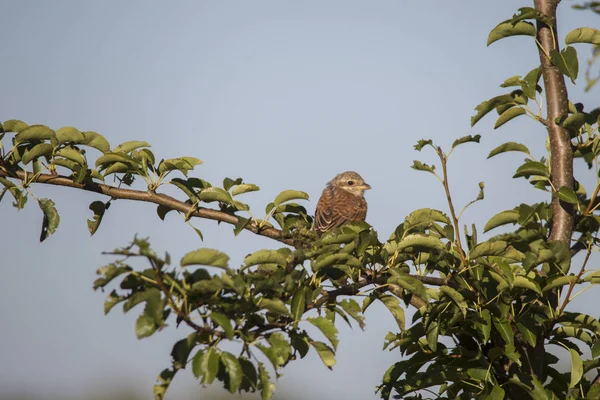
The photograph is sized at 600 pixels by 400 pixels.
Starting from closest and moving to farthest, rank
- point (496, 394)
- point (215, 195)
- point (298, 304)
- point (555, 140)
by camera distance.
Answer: point (298, 304) → point (496, 394) → point (555, 140) → point (215, 195)

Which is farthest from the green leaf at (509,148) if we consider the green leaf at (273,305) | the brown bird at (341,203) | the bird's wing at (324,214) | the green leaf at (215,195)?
the bird's wing at (324,214)

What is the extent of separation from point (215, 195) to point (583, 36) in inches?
125

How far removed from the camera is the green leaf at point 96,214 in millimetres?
6410

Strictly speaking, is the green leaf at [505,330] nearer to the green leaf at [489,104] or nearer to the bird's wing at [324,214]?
the green leaf at [489,104]

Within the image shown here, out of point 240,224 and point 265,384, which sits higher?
point 240,224

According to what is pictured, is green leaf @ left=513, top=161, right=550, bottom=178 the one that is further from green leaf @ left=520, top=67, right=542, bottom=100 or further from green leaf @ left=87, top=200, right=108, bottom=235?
green leaf @ left=87, top=200, right=108, bottom=235

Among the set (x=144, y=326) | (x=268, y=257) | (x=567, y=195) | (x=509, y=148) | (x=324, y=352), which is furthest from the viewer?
(x=509, y=148)

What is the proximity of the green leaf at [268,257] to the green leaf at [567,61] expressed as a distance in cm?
257

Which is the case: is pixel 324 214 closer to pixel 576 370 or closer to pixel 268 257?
pixel 576 370

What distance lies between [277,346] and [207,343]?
419mm

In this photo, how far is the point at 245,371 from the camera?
14.1ft

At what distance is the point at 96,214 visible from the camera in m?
6.49

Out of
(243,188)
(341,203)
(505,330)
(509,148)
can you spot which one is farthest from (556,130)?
(341,203)

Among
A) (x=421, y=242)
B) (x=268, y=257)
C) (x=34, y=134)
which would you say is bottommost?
(x=268, y=257)
